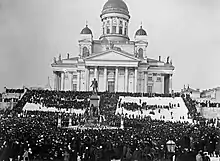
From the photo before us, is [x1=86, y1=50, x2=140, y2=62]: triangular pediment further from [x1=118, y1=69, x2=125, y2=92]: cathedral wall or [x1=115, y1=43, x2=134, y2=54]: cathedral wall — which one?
[x1=115, y1=43, x2=134, y2=54]: cathedral wall

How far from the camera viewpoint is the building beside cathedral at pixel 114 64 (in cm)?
4922

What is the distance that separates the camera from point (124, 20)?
5662cm

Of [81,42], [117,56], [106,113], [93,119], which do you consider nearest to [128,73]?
[117,56]

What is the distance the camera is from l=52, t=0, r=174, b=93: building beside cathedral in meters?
49.2

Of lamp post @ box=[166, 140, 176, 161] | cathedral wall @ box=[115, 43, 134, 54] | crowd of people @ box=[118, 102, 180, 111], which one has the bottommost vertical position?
lamp post @ box=[166, 140, 176, 161]

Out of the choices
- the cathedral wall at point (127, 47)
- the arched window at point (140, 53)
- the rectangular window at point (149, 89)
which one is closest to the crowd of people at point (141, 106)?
the rectangular window at point (149, 89)

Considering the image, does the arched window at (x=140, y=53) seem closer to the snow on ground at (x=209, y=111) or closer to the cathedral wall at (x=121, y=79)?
the cathedral wall at (x=121, y=79)

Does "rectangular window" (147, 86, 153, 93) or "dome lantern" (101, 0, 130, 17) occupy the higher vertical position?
"dome lantern" (101, 0, 130, 17)

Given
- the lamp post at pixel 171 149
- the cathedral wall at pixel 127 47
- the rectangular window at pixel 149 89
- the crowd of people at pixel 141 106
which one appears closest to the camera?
the lamp post at pixel 171 149

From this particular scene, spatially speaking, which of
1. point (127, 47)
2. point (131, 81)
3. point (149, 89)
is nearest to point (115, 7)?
point (127, 47)

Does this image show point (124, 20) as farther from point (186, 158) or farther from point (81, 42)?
point (186, 158)

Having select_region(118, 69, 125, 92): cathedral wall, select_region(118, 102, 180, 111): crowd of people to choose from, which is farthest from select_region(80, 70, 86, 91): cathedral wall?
select_region(118, 102, 180, 111): crowd of people

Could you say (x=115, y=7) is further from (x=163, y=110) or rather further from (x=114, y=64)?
(x=163, y=110)

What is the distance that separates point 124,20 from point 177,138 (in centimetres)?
4256
